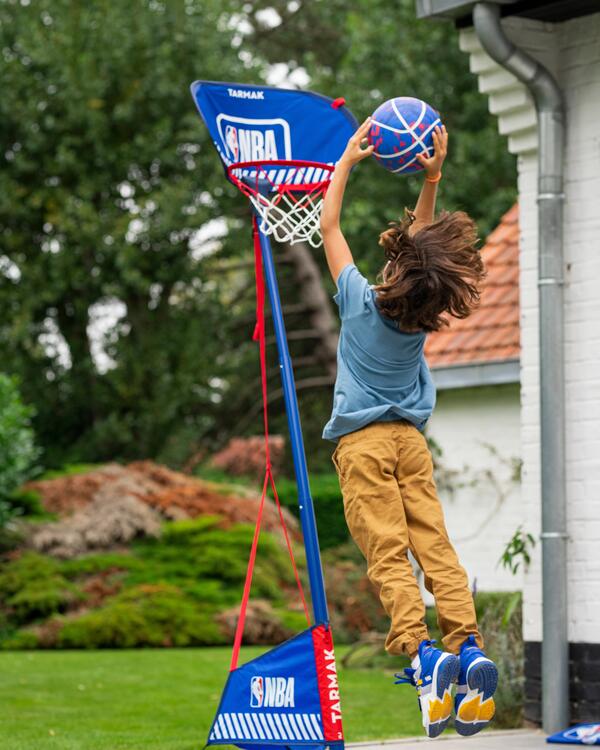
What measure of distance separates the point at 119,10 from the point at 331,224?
19.1 m

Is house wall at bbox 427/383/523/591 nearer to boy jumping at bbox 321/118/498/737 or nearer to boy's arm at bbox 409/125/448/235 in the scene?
boy's arm at bbox 409/125/448/235

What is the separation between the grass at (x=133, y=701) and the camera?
8031 mm

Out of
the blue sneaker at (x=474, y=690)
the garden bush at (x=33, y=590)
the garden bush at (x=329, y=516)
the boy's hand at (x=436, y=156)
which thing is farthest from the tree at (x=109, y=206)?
the blue sneaker at (x=474, y=690)

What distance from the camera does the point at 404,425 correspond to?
18.8ft

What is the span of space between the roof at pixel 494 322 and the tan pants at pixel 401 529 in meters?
6.60

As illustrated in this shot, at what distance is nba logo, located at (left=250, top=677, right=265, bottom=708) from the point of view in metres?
6.20

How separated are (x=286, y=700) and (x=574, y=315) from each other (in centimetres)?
325

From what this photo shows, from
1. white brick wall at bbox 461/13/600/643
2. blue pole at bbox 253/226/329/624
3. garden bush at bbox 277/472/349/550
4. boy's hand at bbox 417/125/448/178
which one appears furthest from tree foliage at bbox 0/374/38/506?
boy's hand at bbox 417/125/448/178

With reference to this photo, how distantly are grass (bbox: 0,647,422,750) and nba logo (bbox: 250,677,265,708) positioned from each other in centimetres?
149

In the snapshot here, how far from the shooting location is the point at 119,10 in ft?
77.9

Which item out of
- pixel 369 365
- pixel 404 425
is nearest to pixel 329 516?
pixel 404 425

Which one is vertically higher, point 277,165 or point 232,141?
point 232,141

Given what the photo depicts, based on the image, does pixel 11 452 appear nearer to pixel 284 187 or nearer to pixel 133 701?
pixel 133 701

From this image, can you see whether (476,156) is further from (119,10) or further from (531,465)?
(531,465)
